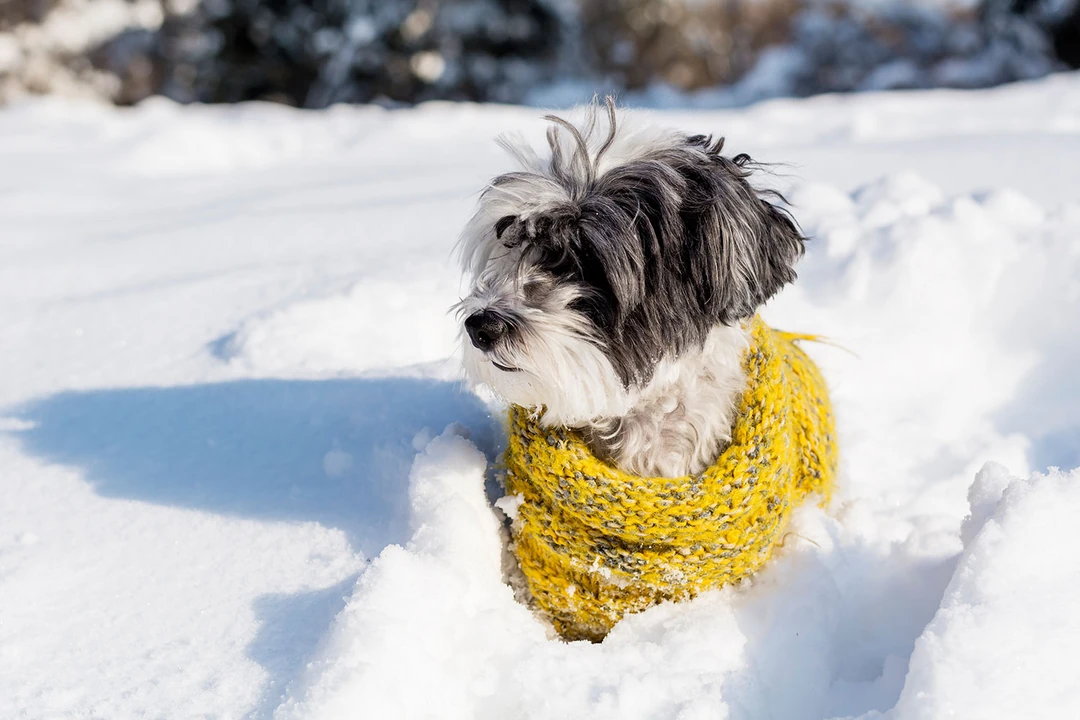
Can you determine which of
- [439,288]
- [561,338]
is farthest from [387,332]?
[561,338]

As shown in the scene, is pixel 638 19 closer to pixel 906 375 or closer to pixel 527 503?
pixel 906 375

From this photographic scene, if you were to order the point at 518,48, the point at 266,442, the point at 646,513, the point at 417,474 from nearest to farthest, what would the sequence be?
the point at 646,513
the point at 417,474
the point at 266,442
the point at 518,48

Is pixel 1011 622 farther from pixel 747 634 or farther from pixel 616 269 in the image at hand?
pixel 616 269

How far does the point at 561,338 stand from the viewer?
2297 millimetres

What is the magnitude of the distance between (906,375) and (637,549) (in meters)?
1.91

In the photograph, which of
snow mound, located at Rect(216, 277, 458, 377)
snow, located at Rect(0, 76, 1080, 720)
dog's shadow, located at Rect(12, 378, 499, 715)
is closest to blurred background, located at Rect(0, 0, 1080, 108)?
snow, located at Rect(0, 76, 1080, 720)

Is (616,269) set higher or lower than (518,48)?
higher

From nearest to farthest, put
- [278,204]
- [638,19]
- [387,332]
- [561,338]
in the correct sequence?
[561,338] < [387,332] < [278,204] < [638,19]

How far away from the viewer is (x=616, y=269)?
2.28 m

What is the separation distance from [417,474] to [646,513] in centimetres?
66

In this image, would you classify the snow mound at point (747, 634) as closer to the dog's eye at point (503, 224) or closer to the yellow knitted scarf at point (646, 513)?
the yellow knitted scarf at point (646, 513)

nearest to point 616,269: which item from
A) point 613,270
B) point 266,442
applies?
point 613,270

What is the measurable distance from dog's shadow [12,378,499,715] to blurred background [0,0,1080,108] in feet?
30.3

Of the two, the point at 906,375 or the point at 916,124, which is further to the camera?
the point at 916,124
